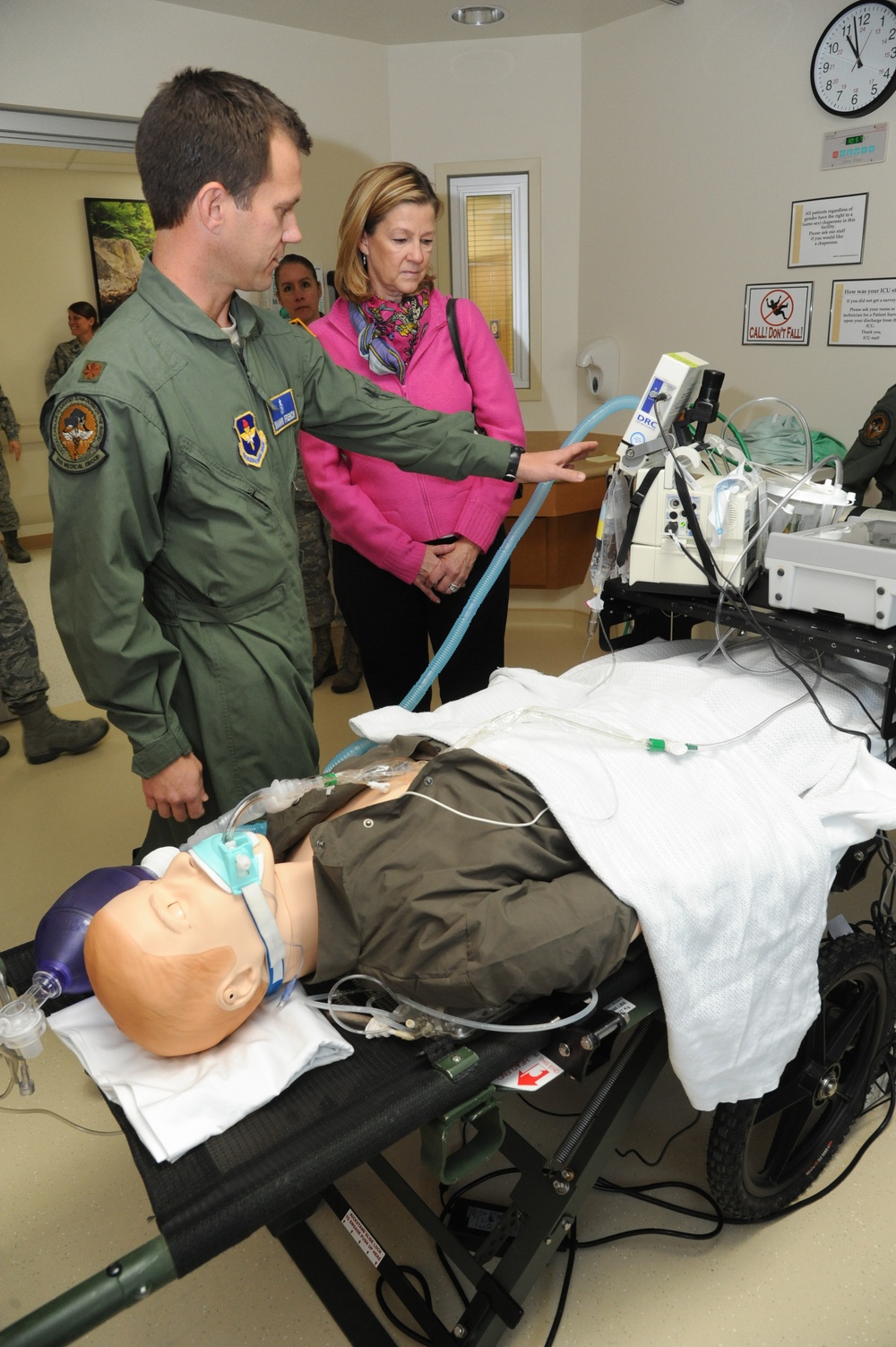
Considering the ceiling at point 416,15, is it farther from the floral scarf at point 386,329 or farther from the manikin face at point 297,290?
the floral scarf at point 386,329

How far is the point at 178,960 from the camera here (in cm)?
104

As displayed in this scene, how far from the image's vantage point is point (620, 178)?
11.4 feet

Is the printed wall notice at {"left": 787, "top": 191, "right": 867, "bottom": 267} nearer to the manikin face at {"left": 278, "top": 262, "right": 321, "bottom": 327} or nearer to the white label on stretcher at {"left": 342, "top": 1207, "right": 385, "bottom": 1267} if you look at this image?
the manikin face at {"left": 278, "top": 262, "right": 321, "bottom": 327}

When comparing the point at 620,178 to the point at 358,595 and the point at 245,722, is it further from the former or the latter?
the point at 245,722

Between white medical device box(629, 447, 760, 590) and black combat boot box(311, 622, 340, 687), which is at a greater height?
white medical device box(629, 447, 760, 590)

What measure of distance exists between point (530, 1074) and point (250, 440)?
99cm

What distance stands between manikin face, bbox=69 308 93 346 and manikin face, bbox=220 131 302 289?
214cm

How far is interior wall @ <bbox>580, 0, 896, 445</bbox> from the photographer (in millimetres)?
2865

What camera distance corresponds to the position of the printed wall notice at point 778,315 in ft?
9.87

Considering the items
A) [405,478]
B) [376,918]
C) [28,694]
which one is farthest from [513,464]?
[28,694]

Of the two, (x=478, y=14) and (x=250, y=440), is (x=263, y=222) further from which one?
(x=478, y=14)

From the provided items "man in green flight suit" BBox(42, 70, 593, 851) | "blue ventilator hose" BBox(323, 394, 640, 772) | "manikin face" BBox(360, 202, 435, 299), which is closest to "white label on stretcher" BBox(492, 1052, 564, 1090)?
"man in green flight suit" BBox(42, 70, 593, 851)

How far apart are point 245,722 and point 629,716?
62cm

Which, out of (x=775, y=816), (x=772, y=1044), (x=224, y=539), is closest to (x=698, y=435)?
(x=775, y=816)
